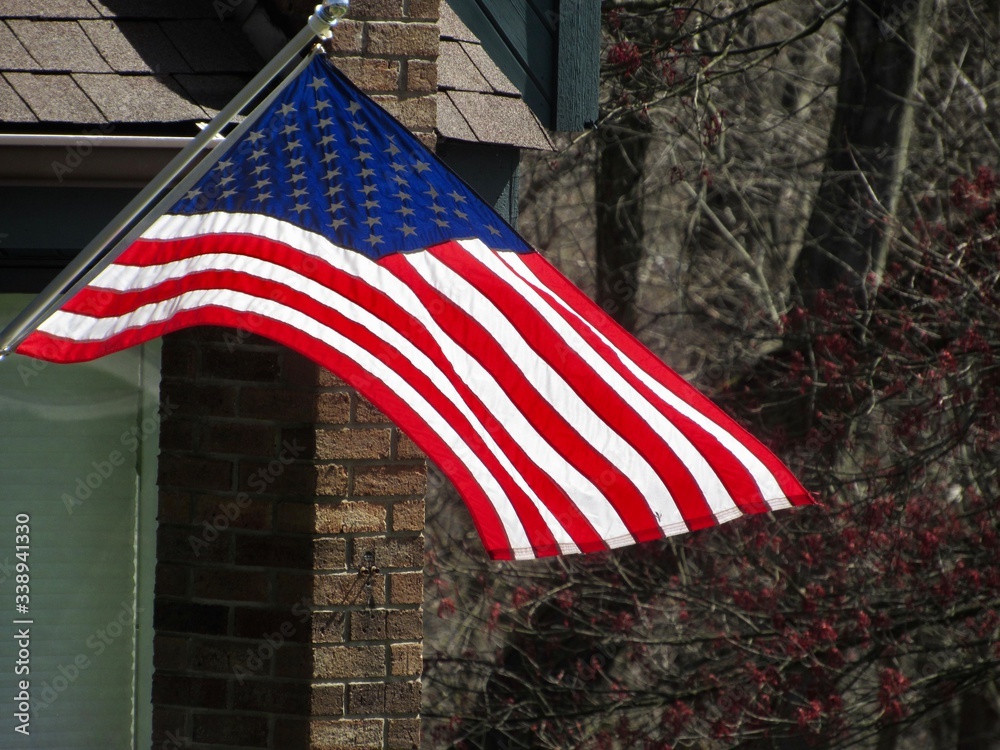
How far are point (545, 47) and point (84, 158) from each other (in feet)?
6.73

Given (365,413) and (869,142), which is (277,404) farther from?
(869,142)

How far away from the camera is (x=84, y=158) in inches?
158

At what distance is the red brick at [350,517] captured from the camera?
4.22 metres

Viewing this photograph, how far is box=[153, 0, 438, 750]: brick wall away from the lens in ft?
13.9

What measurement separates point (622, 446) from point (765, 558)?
5.35 meters

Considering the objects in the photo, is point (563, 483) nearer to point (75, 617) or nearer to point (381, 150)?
point (381, 150)

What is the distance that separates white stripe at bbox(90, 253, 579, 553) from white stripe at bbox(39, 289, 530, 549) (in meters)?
0.06

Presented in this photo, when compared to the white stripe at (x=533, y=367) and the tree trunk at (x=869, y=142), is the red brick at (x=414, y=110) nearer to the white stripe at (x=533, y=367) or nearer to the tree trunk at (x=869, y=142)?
the white stripe at (x=533, y=367)

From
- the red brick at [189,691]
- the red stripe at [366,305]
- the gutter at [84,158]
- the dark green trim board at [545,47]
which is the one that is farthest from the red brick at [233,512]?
the dark green trim board at [545,47]

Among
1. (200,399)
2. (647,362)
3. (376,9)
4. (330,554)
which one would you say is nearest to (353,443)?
(330,554)

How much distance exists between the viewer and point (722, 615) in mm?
8461

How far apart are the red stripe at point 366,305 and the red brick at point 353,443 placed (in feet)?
3.44

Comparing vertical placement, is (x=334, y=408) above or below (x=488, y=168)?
below

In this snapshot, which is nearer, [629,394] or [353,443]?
[629,394]
